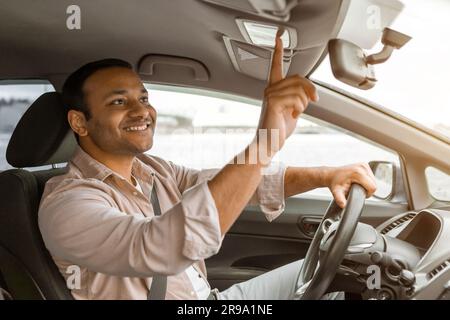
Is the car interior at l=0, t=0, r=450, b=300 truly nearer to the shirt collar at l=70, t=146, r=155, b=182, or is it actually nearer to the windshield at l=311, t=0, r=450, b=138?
the windshield at l=311, t=0, r=450, b=138

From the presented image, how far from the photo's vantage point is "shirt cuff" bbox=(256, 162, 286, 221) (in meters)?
1.62

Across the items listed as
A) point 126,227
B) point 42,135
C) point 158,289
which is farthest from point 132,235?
point 42,135

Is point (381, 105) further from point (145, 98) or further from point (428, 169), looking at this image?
point (145, 98)

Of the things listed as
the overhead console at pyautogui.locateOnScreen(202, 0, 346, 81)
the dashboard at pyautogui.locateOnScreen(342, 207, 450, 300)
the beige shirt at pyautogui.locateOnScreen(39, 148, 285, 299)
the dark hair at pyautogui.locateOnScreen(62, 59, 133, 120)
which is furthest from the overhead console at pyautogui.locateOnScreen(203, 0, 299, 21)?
the dashboard at pyautogui.locateOnScreen(342, 207, 450, 300)

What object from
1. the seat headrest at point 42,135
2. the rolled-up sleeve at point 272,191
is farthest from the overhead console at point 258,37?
the seat headrest at point 42,135

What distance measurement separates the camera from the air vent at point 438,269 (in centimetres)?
138

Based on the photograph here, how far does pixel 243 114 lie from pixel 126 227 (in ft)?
2.79

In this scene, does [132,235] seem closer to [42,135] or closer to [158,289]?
[158,289]

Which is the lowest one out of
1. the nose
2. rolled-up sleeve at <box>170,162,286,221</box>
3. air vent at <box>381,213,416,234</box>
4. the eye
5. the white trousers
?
the white trousers

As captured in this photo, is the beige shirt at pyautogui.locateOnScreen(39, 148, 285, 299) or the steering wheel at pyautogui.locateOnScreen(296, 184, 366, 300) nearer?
the beige shirt at pyautogui.locateOnScreen(39, 148, 285, 299)

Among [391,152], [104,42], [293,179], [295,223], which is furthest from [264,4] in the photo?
[295,223]

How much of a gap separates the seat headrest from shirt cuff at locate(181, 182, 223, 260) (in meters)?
0.65

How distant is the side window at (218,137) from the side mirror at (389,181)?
27 millimetres

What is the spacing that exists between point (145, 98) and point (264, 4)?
0.40m
